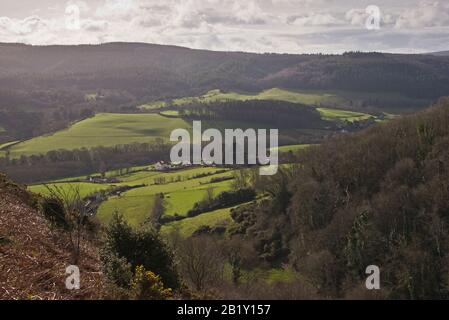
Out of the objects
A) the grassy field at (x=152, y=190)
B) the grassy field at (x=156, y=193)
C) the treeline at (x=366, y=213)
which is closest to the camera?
the treeline at (x=366, y=213)

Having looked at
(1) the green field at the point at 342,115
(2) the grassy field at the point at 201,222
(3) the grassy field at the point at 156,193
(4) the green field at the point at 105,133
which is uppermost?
(1) the green field at the point at 342,115

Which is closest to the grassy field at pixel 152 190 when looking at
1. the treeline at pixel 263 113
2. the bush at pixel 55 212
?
the bush at pixel 55 212

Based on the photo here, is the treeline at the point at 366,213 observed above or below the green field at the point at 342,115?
below

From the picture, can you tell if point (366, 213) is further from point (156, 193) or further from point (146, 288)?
point (146, 288)

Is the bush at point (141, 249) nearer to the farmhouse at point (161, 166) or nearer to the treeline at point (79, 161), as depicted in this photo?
the treeline at point (79, 161)

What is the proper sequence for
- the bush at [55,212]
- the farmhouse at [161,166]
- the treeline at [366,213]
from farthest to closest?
the farmhouse at [161,166], the treeline at [366,213], the bush at [55,212]
